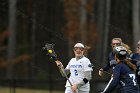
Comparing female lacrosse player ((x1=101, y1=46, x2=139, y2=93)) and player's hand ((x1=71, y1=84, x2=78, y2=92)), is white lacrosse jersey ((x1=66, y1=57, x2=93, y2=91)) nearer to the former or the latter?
player's hand ((x1=71, y1=84, x2=78, y2=92))

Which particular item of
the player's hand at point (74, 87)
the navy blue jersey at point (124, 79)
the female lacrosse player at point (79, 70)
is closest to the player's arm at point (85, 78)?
the female lacrosse player at point (79, 70)

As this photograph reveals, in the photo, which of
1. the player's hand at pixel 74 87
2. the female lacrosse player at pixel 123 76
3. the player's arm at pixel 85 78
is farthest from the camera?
the player's arm at pixel 85 78

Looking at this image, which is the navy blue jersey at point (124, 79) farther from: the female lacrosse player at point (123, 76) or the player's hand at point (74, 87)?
the player's hand at point (74, 87)

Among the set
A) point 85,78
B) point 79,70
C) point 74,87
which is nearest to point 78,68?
point 79,70

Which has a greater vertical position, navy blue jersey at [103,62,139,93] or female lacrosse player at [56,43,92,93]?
female lacrosse player at [56,43,92,93]

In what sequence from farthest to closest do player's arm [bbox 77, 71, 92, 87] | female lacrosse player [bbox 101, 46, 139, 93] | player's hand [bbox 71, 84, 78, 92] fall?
player's arm [bbox 77, 71, 92, 87], player's hand [bbox 71, 84, 78, 92], female lacrosse player [bbox 101, 46, 139, 93]

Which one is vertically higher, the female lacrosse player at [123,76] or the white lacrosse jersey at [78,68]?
the white lacrosse jersey at [78,68]

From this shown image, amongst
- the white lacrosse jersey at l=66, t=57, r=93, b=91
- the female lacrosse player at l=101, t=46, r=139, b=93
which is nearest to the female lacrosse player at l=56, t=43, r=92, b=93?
the white lacrosse jersey at l=66, t=57, r=93, b=91

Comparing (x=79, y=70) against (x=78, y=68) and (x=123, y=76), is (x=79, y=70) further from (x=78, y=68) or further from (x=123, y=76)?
(x=123, y=76)

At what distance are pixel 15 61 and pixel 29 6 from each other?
12.0 m

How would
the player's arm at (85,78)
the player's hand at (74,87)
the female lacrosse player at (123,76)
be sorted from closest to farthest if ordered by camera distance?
the female lacrosse player at (123,76)
the player's hand at (74,87)
the player's arm at (85,78)

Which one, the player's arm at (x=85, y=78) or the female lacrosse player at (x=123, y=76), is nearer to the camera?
the female lacrosse player at (x=123, y=76)

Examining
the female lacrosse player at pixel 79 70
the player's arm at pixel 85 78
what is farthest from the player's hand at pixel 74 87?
the player's arm at pixel 85 78

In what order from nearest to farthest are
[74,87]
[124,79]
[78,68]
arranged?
[124,79], [74,87], [78,68]
